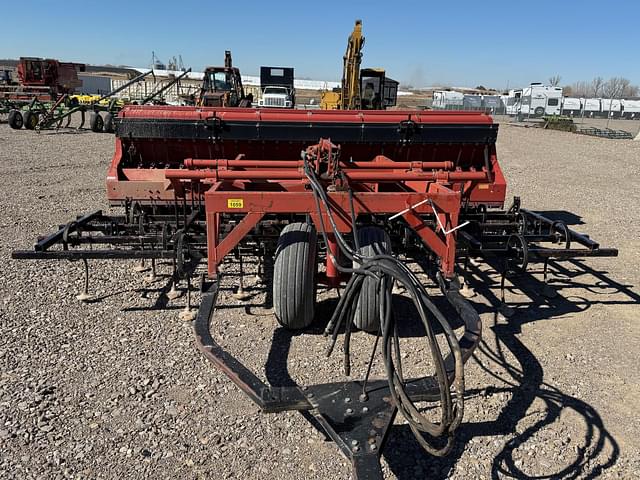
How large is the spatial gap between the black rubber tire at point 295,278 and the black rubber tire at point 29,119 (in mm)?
19394

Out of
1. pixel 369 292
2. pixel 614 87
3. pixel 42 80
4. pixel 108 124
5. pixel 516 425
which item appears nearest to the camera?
pixel 516 425

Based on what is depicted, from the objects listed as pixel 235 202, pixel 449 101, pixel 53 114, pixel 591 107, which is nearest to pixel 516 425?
pixel 235 202

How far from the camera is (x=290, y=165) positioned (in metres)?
4.58

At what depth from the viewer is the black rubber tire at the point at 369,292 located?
3895 mm

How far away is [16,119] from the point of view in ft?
65.2

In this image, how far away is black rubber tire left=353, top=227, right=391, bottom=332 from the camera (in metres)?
3.89

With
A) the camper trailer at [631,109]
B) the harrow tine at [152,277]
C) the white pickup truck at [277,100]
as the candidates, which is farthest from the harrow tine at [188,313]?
the camper trailer at [631,109]

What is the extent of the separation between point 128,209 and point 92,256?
156 centimetres

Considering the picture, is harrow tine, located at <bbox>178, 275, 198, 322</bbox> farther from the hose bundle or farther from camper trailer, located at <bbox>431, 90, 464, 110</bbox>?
camper trailer, located at <bbox>431, 90, 464, 110</bbox>

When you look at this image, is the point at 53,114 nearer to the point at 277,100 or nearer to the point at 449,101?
the point at 277,100

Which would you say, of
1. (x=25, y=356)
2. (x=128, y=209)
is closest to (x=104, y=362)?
(x=25, y=356)

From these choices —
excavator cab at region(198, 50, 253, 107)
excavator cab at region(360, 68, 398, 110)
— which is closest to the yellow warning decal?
excavator cab at region(198, 50, 253, 107)

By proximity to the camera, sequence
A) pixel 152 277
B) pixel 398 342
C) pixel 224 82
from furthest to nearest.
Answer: pixel 224 82
pixel 152 277
pixel 398 342

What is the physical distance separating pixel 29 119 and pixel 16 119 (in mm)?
473
